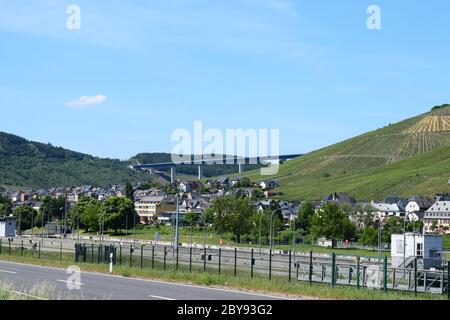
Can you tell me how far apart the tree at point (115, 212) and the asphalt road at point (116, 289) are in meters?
95.0

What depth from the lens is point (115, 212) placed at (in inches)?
5012

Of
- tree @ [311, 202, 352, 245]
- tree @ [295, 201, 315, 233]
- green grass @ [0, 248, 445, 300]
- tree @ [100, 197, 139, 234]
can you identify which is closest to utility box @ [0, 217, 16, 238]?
tree @ [100, 197, 139, 234]

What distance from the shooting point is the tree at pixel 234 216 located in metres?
112

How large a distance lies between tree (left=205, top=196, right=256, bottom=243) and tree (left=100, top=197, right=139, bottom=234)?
19439 mm

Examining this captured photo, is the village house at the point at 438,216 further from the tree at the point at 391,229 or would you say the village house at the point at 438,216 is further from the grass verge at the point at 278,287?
the grass verge at the point at 278,287

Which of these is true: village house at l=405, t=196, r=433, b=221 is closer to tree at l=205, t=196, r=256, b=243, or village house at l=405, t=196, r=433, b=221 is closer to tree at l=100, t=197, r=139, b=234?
tree at l=205, t=196, r=256, b=243

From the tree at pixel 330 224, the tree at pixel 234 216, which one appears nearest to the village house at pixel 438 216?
the tree at pixel 330 224

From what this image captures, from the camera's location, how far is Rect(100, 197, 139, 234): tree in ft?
412

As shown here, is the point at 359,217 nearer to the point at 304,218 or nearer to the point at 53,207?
the point at 304,218

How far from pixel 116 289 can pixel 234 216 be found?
88.6 metres
